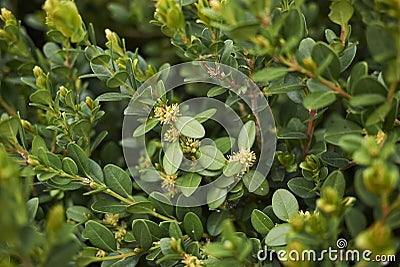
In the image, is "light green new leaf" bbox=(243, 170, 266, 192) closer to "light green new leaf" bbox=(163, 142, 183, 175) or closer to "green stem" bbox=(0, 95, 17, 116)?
"light green new leaf" bbox=(163, 142, 183, 175)

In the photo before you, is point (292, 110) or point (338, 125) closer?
point (338, 125)

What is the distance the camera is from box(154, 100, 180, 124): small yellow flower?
47.8 inches

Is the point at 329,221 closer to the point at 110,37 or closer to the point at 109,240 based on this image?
the point at 109,240

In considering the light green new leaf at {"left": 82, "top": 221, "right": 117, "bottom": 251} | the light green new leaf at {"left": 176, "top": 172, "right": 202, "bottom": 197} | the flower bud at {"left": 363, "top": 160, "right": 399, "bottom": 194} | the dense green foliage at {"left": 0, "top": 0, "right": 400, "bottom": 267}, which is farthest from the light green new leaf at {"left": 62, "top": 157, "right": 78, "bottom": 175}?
the flower bud at {"left": 363, "top": 160, "right": 399, "bottom": 194}

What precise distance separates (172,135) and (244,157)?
171 millimetres

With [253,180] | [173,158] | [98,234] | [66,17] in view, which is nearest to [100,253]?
[98,234]

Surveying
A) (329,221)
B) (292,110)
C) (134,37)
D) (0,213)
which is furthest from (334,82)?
(134,37)

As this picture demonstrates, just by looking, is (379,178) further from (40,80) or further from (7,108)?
(7,108)

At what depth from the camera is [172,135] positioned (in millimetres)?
1239

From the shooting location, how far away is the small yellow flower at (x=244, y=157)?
1.23 meters

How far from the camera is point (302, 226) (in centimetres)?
93

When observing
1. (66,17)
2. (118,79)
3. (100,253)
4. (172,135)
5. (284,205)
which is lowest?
(100,253)

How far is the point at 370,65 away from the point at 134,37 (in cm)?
92

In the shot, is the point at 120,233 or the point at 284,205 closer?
the point at 284,205
